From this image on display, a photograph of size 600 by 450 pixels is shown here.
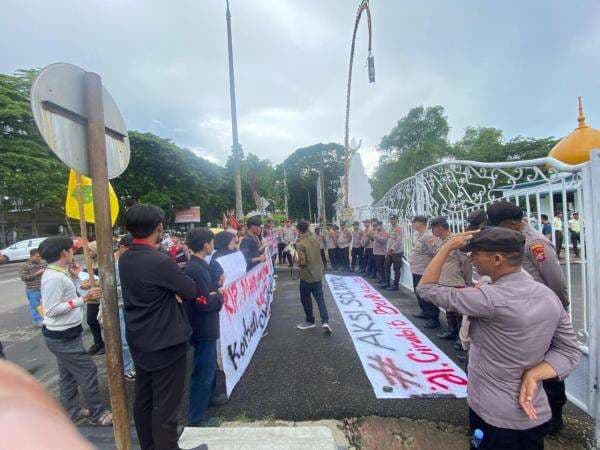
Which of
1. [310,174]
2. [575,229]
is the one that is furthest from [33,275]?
[310,174]

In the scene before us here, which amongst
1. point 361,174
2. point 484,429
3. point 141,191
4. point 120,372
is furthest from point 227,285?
point 141,191

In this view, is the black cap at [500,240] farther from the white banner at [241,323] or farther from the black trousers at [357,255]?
the black trousers at [357,255]

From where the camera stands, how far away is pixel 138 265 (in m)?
2.07

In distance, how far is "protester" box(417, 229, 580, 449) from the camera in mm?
1611

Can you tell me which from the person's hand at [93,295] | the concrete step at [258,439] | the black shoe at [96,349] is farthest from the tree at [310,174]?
the concrete step at [258,439]

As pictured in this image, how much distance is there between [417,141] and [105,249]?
36414mm

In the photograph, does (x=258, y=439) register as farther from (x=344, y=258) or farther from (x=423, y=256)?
(x=344, y=258)

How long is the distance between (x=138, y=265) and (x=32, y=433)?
1.67m

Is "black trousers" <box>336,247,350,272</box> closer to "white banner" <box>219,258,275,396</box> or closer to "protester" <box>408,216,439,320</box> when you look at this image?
"protester" <box>408,216,439,320</box>

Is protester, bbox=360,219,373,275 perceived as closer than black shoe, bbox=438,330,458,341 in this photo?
No

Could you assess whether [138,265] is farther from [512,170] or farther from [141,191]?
[141,191]

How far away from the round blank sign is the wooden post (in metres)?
0.04

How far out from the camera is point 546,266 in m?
2.49

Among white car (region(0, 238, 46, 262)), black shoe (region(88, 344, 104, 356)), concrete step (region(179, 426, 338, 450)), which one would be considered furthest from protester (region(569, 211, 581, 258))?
white car (region(0, 238, 46, 262))
